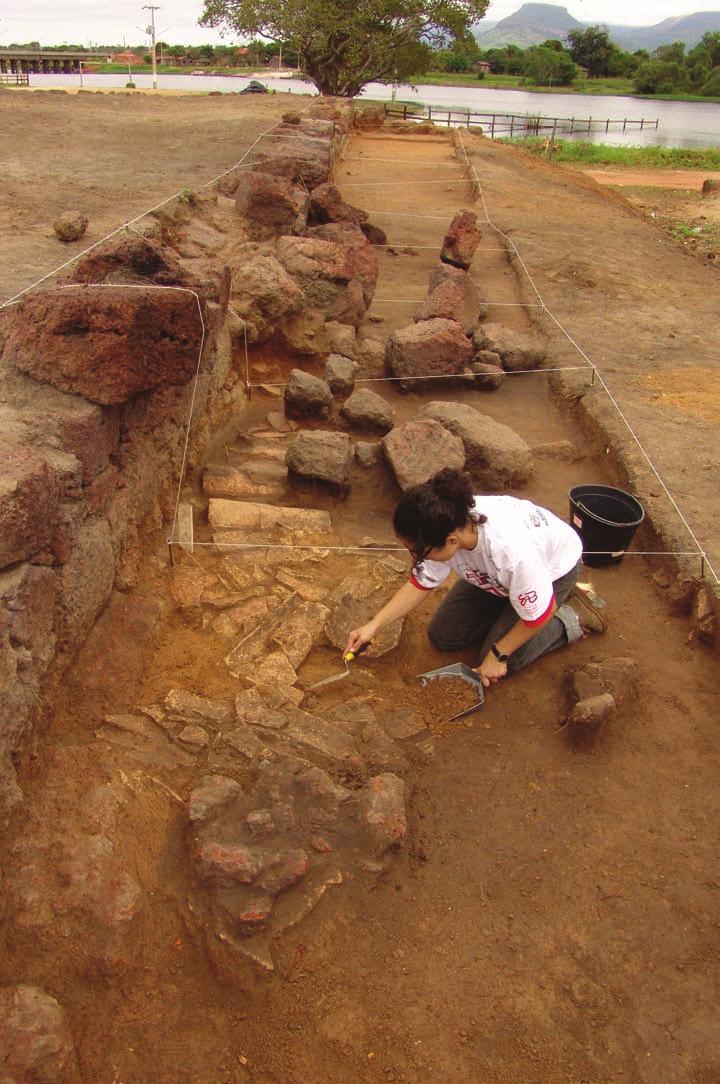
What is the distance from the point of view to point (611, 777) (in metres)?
3.31

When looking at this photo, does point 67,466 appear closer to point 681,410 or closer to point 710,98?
point 681,410

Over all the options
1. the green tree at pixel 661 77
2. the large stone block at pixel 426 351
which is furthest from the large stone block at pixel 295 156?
the green tree at pixel 661 77

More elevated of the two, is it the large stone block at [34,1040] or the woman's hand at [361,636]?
the woman's hand at [361,636]

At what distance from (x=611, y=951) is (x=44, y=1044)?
177 cm

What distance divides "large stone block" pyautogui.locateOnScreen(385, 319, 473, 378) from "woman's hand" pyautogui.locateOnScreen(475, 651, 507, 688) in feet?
12.5

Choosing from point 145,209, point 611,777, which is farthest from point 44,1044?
point 145,209

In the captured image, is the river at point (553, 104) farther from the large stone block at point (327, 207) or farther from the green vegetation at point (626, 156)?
the large stone block at point (327, 207)

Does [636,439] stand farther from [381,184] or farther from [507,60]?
Answer: [507,60]

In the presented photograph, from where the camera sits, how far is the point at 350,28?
24.1 meters

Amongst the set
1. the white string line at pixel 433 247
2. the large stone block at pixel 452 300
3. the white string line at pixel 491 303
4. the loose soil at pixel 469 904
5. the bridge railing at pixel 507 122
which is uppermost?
the bridge railing at pixel 507 122

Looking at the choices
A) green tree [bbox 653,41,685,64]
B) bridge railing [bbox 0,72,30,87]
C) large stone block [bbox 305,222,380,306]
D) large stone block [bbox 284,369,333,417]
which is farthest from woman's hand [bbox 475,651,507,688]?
green tree [bbox 653,41,685,64]

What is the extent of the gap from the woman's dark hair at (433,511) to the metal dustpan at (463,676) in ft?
2.75

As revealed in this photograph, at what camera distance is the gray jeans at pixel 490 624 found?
3760 mm

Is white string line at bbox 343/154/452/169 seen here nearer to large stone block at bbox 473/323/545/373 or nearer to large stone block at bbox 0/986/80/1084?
large stone block at bbox 473/323/545/373
